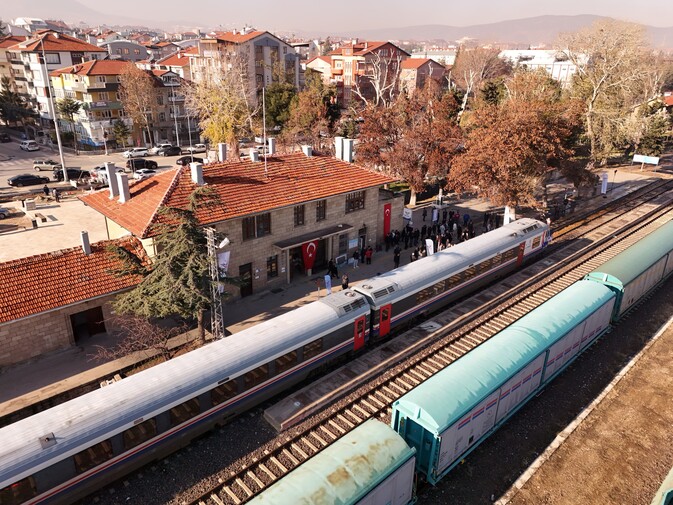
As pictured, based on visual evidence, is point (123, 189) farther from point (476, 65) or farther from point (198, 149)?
point (476, 65)

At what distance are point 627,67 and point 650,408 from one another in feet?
173

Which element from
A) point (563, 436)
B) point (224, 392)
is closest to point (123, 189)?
point (224, 392)

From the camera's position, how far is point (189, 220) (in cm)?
2116

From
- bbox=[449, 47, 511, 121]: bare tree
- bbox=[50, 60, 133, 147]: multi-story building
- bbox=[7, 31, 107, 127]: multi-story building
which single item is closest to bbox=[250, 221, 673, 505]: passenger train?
bbox=[50, 60, 133, 147]: multi-story building

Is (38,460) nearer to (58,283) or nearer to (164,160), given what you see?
(58,283)

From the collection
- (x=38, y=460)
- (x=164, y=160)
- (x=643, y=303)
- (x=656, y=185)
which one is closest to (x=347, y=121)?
(x=164, y=160)

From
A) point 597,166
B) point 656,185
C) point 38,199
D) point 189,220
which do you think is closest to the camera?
point 189,220

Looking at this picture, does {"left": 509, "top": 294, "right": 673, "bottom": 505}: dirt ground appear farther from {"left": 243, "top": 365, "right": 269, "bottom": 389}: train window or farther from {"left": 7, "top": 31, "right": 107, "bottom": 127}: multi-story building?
{"left": 7, "top": 31, "right": 107, "bottom": 127}: multi-story building

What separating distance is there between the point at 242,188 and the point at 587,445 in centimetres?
2129

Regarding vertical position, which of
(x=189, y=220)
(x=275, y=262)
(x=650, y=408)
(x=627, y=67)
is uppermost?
(x=627, y=67)

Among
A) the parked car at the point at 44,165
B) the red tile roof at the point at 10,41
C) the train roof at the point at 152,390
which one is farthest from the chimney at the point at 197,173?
the red tile roof at the point at 10,41

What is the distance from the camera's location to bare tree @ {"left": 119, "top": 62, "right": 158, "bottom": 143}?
66.7m

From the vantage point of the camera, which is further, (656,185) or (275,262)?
(656,185)

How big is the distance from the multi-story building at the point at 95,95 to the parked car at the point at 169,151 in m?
6.05
